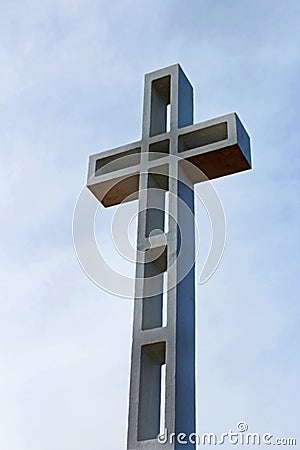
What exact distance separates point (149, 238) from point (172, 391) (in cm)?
139

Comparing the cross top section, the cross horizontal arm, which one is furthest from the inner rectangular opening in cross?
the cross horizontal arm

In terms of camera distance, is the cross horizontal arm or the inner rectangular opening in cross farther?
the inner rectangular opening in cross

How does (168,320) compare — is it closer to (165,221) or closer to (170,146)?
(165,221)

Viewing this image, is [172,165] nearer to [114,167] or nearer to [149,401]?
[114,167]

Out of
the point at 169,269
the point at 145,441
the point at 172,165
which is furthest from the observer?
the point at 172,165

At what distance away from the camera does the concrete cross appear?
5457 millimetres

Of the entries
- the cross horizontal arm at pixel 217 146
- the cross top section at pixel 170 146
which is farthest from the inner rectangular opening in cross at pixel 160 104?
the cross horizontal arm at pixel 217 146

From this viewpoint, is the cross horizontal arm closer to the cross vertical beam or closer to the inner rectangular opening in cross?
the cross vertical beam

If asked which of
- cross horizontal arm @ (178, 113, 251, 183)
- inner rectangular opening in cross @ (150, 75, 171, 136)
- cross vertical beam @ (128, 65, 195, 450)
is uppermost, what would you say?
inner rectangular opening in cross @ (150, 75, 171, 136)

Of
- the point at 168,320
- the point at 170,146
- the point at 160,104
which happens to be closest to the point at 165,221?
the point at 170,146

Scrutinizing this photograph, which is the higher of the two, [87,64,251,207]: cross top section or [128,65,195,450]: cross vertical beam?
[87,64,251,207]: cross top section

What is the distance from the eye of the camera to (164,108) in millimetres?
7348

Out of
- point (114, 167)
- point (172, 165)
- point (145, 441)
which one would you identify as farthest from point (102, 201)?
point (145, 441)

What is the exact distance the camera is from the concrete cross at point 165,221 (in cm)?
546
